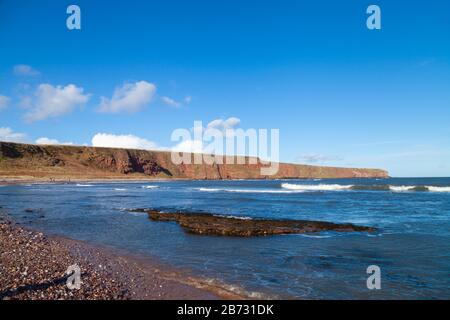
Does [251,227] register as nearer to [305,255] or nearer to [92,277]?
[305,255]

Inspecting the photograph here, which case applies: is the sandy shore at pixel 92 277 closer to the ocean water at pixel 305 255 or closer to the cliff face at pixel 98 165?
the ocean water at pixel 305 255

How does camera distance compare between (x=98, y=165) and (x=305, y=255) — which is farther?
(x=98, y=165)

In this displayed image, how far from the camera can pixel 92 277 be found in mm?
9930

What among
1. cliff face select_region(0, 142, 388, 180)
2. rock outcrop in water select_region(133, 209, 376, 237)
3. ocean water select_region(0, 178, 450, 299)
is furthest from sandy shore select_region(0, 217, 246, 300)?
cliff face select_region(0, 142, 388, 180)

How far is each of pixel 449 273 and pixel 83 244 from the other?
14.4m

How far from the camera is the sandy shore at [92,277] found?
8484 mm

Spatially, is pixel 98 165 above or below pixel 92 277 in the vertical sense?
above

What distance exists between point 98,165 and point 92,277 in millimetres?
132214

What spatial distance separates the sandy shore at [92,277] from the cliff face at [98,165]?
9305 centimetres

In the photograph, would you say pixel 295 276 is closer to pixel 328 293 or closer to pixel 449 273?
pixel 328 293

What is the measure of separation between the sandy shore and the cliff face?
93053mm

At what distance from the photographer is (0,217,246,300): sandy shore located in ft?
27.8

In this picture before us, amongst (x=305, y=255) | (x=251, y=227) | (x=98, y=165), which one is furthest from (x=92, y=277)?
(x=98, y=165)

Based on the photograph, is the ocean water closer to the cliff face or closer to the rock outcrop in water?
the rock outcrop in water
